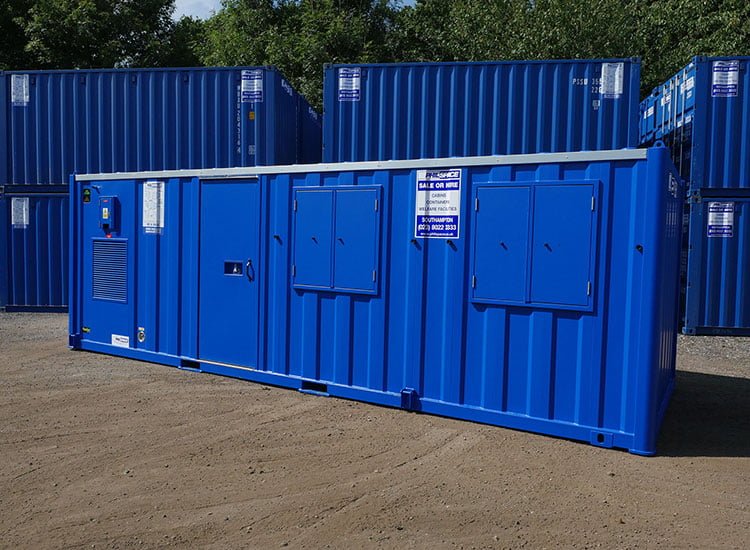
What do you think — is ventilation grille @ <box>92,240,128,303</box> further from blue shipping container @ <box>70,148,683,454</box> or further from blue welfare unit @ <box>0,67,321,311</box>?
blue welfare unit @ <box>0,67,321,311</box>

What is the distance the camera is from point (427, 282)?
18.2 feet

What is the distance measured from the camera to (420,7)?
21.0m

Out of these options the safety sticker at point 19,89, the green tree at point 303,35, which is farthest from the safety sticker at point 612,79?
the green tree at point 303,35

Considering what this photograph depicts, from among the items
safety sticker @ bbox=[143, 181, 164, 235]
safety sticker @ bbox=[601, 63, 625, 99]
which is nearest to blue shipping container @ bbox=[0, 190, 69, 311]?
safety sticker @ bbox=[143, 181, 164, 235]

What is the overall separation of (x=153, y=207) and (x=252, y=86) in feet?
12.9

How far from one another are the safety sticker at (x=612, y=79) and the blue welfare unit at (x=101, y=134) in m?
4.95

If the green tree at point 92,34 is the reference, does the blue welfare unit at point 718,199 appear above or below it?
below

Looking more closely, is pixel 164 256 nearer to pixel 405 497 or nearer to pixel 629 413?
pixel 405 497

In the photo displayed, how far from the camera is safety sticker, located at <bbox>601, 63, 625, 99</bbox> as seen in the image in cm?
948

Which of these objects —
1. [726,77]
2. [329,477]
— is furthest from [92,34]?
[329,477]

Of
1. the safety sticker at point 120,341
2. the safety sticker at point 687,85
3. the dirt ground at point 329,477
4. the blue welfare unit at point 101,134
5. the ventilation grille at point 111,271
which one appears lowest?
the dirt ground at point 329,477

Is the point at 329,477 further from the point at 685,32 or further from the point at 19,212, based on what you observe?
the point at 685,32

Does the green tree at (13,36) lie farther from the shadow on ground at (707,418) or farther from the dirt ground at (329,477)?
the shadow on ground at (707,418)

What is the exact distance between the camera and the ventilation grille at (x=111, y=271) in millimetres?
7547
